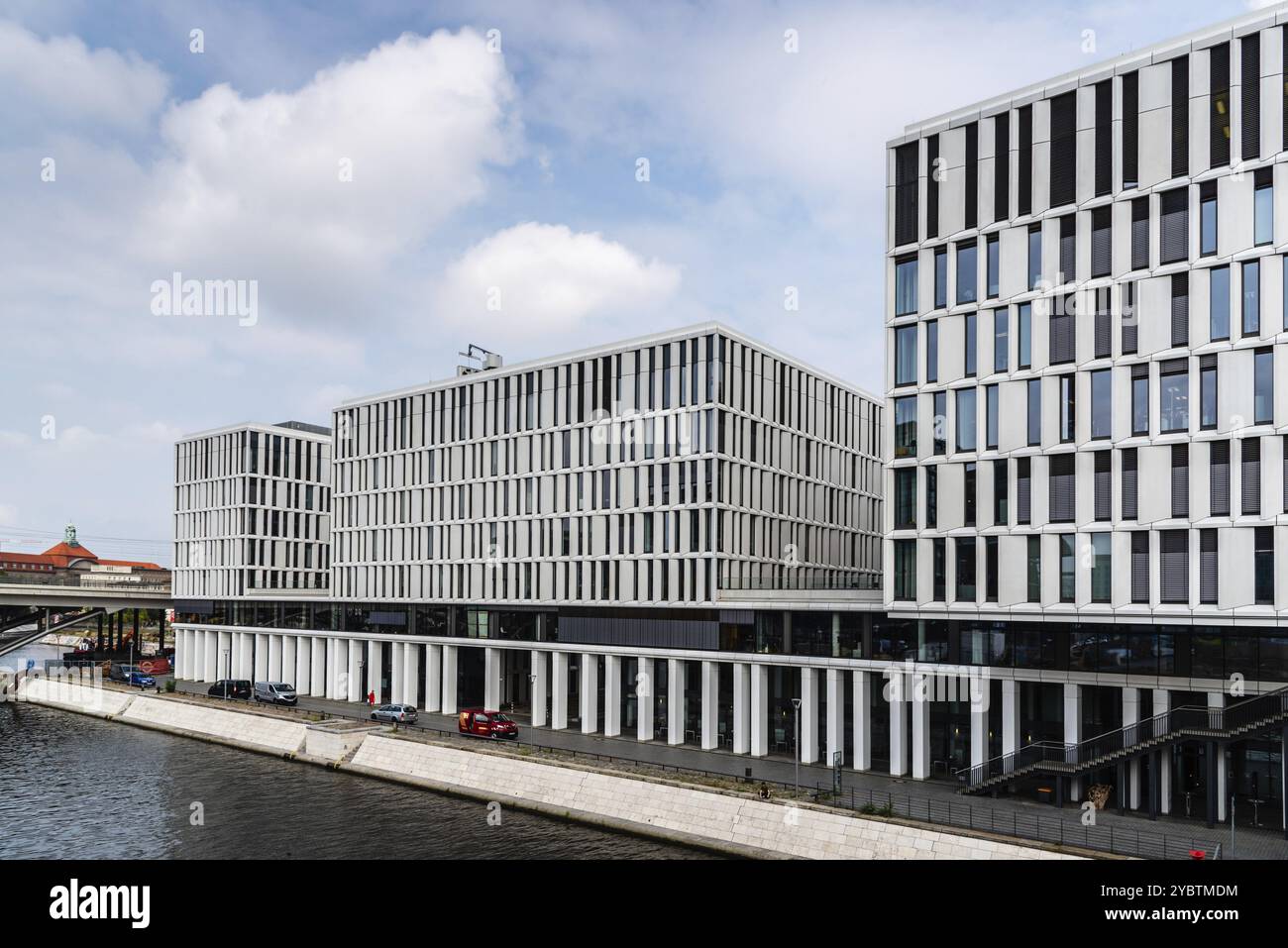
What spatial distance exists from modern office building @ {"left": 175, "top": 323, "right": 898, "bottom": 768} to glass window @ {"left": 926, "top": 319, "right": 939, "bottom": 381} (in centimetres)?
1350

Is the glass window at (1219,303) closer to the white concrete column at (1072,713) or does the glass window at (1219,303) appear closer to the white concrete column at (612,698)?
the white concrete column at (1072,713)

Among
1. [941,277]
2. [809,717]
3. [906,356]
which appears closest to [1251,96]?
[941,277]

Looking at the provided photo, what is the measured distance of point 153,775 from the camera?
63062 mm

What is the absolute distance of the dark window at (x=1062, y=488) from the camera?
154 ft

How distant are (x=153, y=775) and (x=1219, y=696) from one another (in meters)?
58.7

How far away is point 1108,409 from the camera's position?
46219 millimetres

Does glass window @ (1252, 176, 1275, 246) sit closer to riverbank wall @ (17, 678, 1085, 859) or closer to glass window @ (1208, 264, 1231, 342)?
glass window @ (1208, 264, 1231, 342)

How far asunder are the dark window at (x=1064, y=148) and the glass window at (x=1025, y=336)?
4.97 metres

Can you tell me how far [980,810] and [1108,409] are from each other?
18700 millimetres

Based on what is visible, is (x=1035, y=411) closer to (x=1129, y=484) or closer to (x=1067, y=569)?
(x=1129, y=484)

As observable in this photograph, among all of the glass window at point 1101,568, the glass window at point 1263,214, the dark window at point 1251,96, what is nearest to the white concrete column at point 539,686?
the glass window at point 1101,568

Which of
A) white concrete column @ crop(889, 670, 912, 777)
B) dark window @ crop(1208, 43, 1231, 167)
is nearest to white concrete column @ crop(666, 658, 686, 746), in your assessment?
white concrete column @ crop(889, 670, 912, 777)

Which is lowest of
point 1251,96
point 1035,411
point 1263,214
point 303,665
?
point 303,665

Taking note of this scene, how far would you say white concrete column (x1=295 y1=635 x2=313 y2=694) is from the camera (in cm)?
10038
